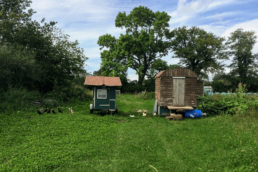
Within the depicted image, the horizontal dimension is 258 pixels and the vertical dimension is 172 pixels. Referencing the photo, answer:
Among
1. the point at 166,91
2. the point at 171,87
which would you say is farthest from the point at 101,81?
the point at 171,87

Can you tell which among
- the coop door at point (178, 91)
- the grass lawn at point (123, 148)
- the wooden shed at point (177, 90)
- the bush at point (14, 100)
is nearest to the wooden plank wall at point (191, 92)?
the wooden shed at point (177, 90)

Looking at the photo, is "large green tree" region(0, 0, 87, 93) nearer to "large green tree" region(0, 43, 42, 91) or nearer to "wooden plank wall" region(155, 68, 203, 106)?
"large green tree" region(0, 43, 42, 91)

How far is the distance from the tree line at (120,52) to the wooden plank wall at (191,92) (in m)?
11.9

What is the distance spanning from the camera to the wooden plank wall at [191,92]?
11.7 meters

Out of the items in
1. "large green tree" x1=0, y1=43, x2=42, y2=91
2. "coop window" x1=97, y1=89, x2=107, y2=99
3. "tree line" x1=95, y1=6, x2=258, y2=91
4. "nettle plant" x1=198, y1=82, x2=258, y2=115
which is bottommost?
"nettle plant" x1=198, y1=82, x2=258, y2=115

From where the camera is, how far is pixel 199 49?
3331cm

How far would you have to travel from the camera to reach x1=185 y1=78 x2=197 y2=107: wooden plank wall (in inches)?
460

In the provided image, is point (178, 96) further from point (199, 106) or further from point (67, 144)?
point (67, 144)

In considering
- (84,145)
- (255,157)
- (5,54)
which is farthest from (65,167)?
(5,54)

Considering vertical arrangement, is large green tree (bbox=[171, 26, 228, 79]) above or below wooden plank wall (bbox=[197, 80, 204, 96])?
above

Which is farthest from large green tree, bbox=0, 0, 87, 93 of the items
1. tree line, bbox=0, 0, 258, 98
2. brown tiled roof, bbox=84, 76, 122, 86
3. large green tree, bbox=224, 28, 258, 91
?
large green tree, bbox=224, 28, 258, 91

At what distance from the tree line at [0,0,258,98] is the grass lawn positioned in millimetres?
8276

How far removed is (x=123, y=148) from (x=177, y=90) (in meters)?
7.26

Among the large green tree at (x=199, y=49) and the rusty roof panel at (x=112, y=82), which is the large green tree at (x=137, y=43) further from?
the rusty roof panel at (x=112, y=82)
